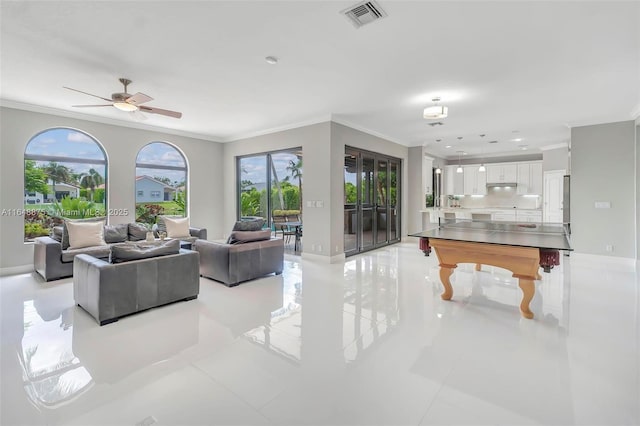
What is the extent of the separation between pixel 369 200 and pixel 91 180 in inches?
231

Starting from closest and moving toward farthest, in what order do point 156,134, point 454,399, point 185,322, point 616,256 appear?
point 454,399, point 185,322, point 616,256, point 156,134

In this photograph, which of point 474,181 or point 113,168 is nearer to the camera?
point 113,168

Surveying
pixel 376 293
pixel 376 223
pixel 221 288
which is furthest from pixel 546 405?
pixel 376 223

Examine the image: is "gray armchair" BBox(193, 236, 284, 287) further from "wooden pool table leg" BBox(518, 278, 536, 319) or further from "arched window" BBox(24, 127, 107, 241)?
"wooden pool table leg" BBox(518, 278, 536, 319)

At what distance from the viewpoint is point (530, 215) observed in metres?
9.48

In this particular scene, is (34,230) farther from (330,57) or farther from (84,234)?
(330,57)

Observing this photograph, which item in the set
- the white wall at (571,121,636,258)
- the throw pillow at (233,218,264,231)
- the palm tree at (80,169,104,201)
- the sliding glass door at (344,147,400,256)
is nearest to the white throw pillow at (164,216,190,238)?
the palm tree at (80,169,104,201)

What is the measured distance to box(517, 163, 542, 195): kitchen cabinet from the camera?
30.9ft

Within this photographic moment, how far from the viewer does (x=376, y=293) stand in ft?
13.4

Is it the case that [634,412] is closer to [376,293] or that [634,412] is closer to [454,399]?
[454,399]

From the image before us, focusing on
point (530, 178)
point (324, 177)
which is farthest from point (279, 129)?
point (530, 178)

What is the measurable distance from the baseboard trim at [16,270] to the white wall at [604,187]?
1032 cm

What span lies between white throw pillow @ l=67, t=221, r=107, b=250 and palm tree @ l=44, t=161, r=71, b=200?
139 cm

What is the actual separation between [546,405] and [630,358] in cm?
121
